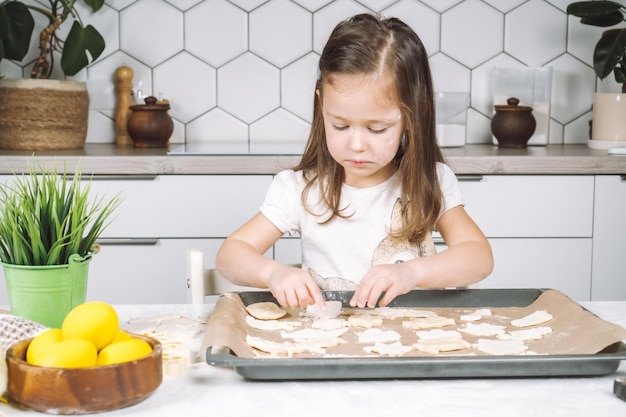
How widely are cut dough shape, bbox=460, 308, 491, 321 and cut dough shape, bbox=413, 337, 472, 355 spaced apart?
119 millimetres

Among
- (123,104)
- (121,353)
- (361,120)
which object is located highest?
(123,104)

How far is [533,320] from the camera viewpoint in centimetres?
105

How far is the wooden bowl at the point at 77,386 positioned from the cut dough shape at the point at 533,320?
0.51 meters

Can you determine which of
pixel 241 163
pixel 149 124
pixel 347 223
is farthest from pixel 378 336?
pixel 149 124

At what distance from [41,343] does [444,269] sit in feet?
2.31

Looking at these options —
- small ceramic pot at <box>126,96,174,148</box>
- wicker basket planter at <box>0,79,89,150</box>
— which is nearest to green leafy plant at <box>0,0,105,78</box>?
wicker basket planter at <box>0,79,89,150</box>

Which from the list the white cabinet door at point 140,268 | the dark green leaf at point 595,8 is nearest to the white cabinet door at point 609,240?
the dark green leaf at point 595,8

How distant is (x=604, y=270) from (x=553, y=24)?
3.01 ft

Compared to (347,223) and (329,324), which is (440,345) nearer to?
(329,324)

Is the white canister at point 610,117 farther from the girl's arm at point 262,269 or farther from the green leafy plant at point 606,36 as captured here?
the girl's arm at point 262,269

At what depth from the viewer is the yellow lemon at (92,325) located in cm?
78

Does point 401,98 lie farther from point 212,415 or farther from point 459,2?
point 459,2

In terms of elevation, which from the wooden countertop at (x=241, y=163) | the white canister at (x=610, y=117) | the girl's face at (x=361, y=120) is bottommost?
the wooden countertop at (x=241, y=163)

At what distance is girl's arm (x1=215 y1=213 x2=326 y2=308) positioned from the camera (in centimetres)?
107
